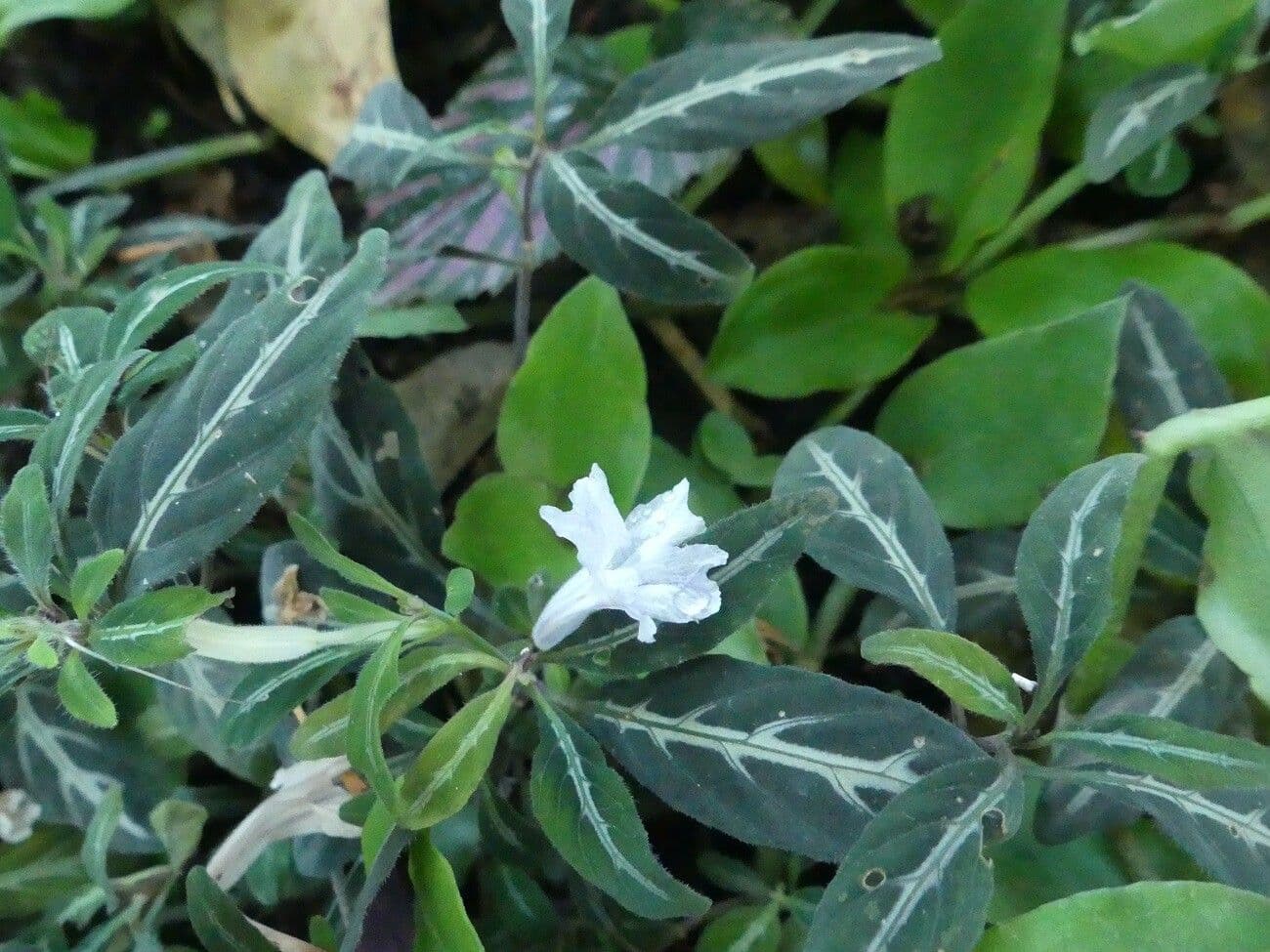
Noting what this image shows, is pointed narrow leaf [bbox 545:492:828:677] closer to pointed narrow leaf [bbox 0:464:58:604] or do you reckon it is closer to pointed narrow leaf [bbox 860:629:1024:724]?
pointed narrow leaf [bbox 860:629:1024:724]

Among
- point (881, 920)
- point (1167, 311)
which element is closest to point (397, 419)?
point (881, 920)

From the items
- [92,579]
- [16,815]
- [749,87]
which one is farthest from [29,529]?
[749,87]

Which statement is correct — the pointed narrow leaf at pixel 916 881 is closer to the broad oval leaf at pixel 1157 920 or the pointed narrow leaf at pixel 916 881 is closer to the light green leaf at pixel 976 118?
the broad oval leaf at pixel 1157 920

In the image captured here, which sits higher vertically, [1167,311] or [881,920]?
[1167,311]

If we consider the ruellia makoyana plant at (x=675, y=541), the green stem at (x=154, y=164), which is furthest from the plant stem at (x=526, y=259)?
the green stem at (x=154, y=164)

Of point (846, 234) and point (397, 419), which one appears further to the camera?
point (846, 234)

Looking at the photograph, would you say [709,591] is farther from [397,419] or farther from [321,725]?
[397,419]

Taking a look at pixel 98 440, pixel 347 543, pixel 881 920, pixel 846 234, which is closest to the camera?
pixel 881 920
